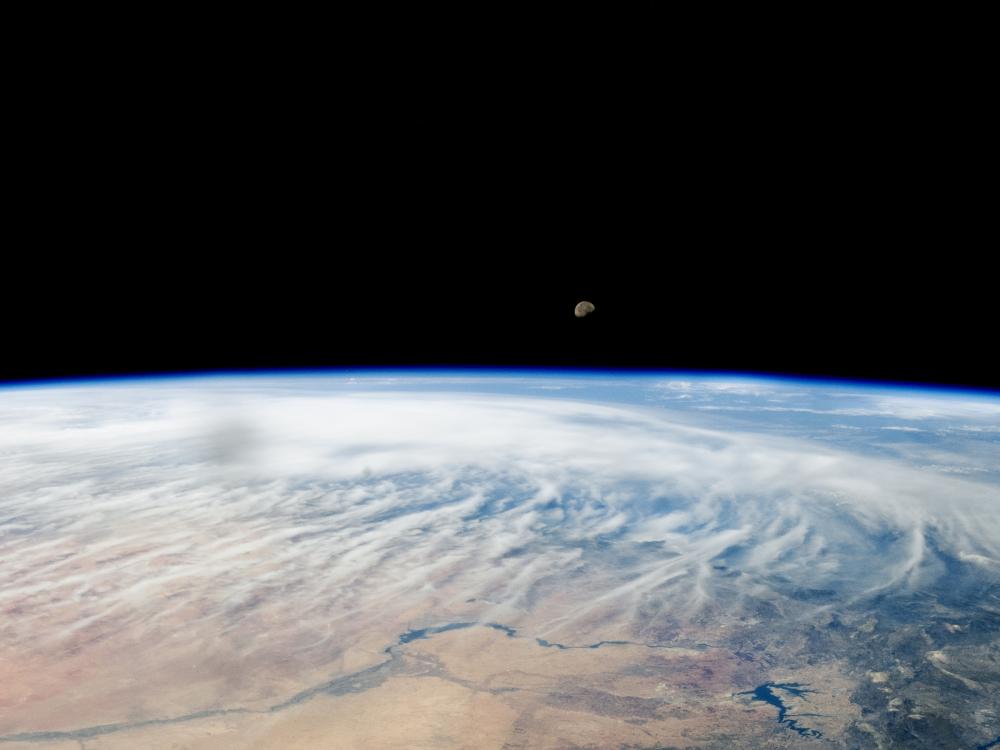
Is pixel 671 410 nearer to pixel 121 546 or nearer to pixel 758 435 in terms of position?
pixel 758 435

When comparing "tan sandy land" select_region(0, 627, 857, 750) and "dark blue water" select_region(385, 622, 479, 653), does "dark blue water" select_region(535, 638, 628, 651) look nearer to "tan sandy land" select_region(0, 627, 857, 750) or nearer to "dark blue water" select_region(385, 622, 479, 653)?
"tan sandy land" select_region(0, 627, 857, 750)

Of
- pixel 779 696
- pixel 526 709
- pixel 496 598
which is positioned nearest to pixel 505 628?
pixel 496 598

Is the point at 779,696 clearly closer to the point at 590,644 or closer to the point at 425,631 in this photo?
the point at 590,644

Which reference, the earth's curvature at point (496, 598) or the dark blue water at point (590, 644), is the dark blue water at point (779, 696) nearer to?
the earth's curvature at point (496, 598)

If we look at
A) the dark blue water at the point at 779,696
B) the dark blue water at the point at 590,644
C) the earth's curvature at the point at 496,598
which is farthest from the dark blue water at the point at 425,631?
the dark blue water at the point at 779,696

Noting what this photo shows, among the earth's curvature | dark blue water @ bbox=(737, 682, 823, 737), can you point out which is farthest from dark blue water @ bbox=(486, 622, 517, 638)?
dark blue water @ bbox=(737, 682, 823, 737)

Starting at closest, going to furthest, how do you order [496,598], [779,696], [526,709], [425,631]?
[526,709], [779,696], [425,631], [496,598]
